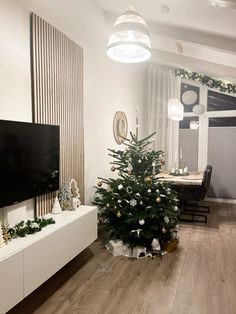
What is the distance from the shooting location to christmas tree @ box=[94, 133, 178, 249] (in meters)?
3.31

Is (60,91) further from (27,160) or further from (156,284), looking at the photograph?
(156,284)

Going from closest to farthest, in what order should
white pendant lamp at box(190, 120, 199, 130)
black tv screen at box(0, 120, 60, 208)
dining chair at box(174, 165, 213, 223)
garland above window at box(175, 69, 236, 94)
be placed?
black tv screen at box(0, 120, 60, 208)
dining chair at box(174, 165, 213, 223)
garland above window at box(175, 69, 236, 94)
white pendant lamp at box(190, 120, 199, 130)

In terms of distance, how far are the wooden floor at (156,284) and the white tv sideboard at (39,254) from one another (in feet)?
0.99

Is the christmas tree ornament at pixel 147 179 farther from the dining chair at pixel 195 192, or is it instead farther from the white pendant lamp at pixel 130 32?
the white pendant lamp at pixel 130 32

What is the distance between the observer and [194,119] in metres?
6.37

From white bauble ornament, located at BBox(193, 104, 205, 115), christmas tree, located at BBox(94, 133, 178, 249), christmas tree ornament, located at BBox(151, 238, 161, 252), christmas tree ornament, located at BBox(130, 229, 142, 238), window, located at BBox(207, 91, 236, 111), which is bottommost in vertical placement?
christmas tree ornament, located at BBox(151, 238, 161, 252)

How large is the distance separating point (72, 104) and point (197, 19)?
1.92 metres

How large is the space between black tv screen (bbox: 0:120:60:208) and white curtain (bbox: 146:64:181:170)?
12.6 feet

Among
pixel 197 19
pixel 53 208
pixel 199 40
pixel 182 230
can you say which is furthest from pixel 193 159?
pixel 53 208

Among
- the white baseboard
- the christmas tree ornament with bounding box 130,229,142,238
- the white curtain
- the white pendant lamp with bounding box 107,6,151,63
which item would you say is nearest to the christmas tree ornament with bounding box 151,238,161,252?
the christmas tree ornament with bounding box 130,229,142,238

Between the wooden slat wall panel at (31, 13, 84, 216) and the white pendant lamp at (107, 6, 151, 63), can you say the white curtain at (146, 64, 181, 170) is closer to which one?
the wooden slat wall panel at (31, 13, 84, 216)

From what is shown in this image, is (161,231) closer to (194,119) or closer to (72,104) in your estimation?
(72,104)

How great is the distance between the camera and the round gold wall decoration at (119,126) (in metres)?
4.96

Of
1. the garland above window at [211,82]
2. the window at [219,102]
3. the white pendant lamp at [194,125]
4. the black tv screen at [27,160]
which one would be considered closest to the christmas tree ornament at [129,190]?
the black tv screen at [27,160]
